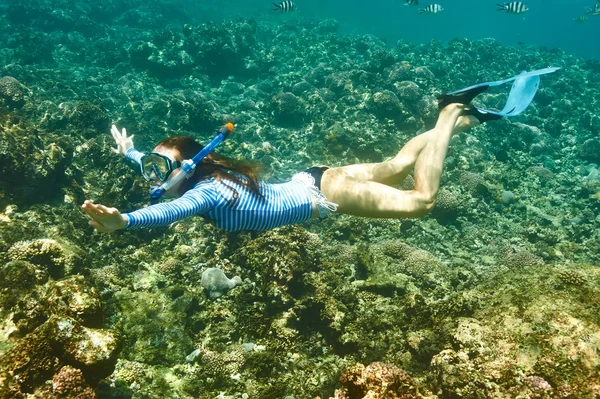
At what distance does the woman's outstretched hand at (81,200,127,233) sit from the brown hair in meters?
1.02

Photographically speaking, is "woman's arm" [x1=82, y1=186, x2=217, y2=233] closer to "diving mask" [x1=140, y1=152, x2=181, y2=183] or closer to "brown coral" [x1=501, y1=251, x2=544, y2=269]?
"diving mask" [x1=140, y1=152, x2=181, y2=183]

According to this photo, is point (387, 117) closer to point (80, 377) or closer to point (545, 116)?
point (545, 116)

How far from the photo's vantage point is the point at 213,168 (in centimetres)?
362

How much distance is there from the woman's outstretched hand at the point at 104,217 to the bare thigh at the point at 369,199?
2.56 metres

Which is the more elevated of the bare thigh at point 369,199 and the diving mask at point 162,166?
the diving mask at point 162,166

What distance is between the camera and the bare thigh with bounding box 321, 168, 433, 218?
4.36m

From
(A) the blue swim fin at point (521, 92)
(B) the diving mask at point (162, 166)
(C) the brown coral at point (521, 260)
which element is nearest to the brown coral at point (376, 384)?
(B) the diving mask at point (162, 166)

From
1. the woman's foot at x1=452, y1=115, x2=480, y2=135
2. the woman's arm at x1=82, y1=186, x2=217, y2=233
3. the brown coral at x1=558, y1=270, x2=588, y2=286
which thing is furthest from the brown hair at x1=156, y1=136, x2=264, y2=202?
the brown coral at x1=558, y1=270, x2=588, y2=286

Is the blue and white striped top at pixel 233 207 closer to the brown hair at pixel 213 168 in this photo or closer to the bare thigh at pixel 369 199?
the brown hair at pixel 213 168

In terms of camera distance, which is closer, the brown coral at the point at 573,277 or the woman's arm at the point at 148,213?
the woman's arm at the point at 148,213

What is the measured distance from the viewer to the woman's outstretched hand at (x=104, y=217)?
2410mm

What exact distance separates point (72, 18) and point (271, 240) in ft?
89.9

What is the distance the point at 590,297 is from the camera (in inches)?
148

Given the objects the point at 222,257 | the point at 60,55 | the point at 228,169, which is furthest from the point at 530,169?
the point at 60,55
